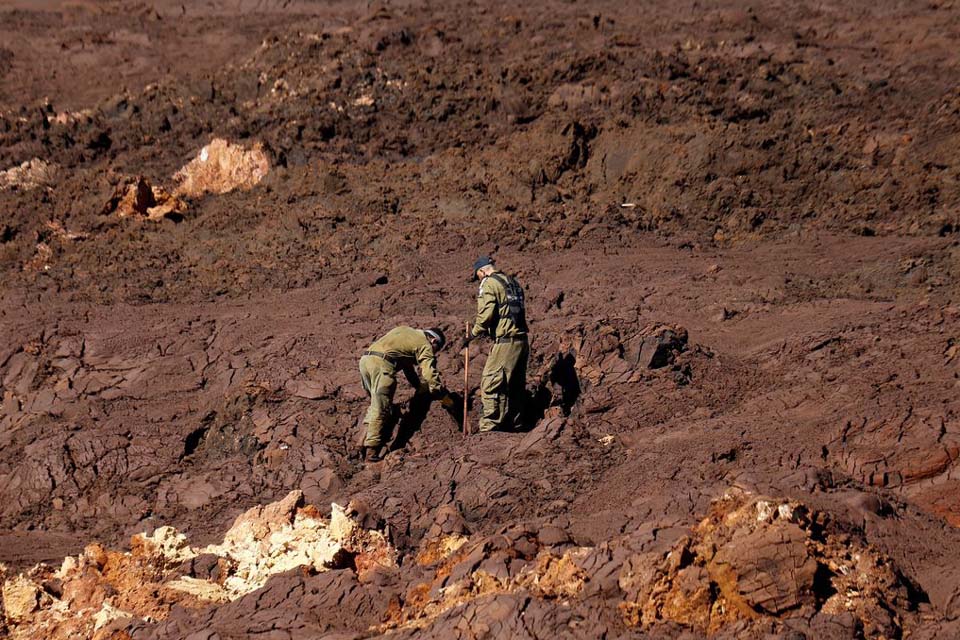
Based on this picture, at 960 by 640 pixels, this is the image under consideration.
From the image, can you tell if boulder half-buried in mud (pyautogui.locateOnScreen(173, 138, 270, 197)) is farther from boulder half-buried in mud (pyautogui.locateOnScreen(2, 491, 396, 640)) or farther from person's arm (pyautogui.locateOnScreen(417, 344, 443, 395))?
boulder half-buried in mud (pyautogui.locateOnScreen(2, 491, 396, 640))

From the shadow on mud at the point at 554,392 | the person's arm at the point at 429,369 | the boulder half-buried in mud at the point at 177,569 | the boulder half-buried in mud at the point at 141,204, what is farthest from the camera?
the boulder half-buried in mud at the point at 141,204

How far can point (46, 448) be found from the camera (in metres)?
7.29

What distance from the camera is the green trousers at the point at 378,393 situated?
688 cm

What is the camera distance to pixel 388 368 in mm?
6887

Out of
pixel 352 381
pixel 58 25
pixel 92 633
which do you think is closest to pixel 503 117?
pixel 352 381

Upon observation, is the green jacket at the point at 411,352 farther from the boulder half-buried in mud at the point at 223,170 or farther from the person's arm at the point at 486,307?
the boulder half-buried in mud at the point at 223,170

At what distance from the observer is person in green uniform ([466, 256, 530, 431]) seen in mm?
6875

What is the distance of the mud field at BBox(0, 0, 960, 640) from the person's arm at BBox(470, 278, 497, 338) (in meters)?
0.84

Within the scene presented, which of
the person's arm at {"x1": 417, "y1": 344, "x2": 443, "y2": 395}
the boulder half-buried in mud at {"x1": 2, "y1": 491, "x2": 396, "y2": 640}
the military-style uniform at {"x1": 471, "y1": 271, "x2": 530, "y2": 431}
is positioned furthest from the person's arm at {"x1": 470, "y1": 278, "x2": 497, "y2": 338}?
the boulder half-buried in mud at {"x1": 2, "y1": 491, "x2": 396, "y2": 640}

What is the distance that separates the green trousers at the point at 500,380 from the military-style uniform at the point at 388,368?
40 centimetres

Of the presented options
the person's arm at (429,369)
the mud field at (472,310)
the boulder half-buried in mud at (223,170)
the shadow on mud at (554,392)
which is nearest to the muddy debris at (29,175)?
the mud field at (472,310)

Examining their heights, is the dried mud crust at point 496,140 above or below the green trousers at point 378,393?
above

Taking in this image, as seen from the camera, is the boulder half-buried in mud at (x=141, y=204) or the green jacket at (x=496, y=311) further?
the boulder half-buried in mud at (x=141, y=204)

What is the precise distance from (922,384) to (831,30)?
10.6 m
